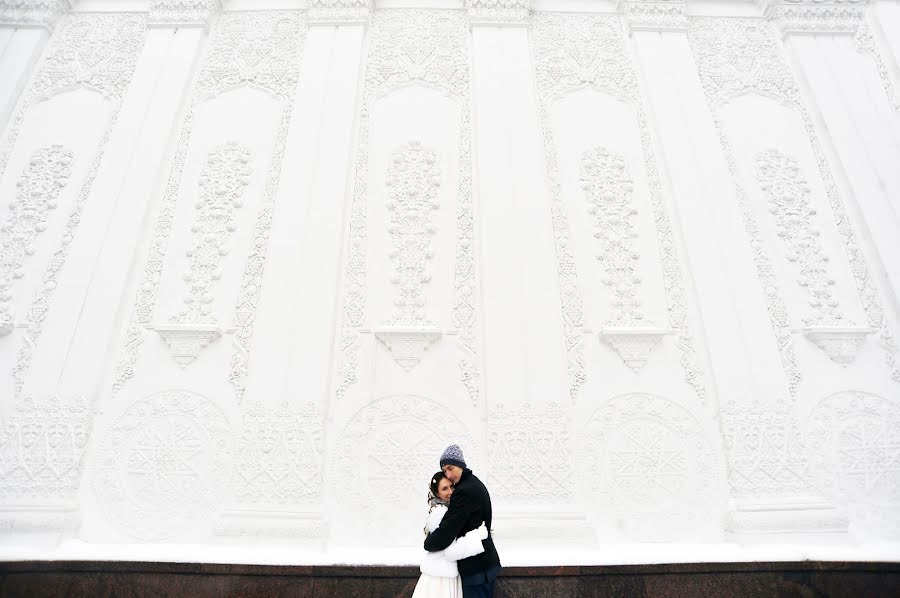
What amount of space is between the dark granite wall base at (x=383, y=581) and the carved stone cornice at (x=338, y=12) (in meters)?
5.23

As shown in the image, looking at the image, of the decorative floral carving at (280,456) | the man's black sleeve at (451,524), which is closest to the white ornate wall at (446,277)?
the decorative floral carving at (280,456)

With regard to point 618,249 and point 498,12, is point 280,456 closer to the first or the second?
point 618,249

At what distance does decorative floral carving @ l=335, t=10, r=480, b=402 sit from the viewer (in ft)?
12.9

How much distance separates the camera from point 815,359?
13.1 ft

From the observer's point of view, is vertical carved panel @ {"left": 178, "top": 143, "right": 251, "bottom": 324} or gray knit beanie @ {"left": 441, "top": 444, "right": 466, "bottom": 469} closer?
gray knit beanie @ {"left": 441, "top": 444, "right": 466, "bottom": 469}

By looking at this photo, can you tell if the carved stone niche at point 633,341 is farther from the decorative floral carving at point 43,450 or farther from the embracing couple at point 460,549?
the decorative floral carving at point 43,450

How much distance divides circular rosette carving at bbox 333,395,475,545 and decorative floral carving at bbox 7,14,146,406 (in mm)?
3135

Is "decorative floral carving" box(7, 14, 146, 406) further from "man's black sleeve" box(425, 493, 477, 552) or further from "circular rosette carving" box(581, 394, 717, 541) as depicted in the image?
"circular rosette carving" box(581, 394, 717, 541)

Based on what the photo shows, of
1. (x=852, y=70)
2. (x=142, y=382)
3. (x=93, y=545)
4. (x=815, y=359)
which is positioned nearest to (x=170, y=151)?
(x=142, y=382)

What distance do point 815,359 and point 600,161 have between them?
2.52 meters

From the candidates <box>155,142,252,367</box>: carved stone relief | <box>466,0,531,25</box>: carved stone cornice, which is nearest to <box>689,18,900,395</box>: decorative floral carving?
<box>466,0,531,25</box>: carved stone cornice

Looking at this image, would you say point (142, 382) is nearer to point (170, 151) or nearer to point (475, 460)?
point (170, 151)

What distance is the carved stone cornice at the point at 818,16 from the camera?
544 centimetres

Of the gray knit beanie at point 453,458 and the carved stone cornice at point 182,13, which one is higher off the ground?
the carved stone cornice at point 182,13
